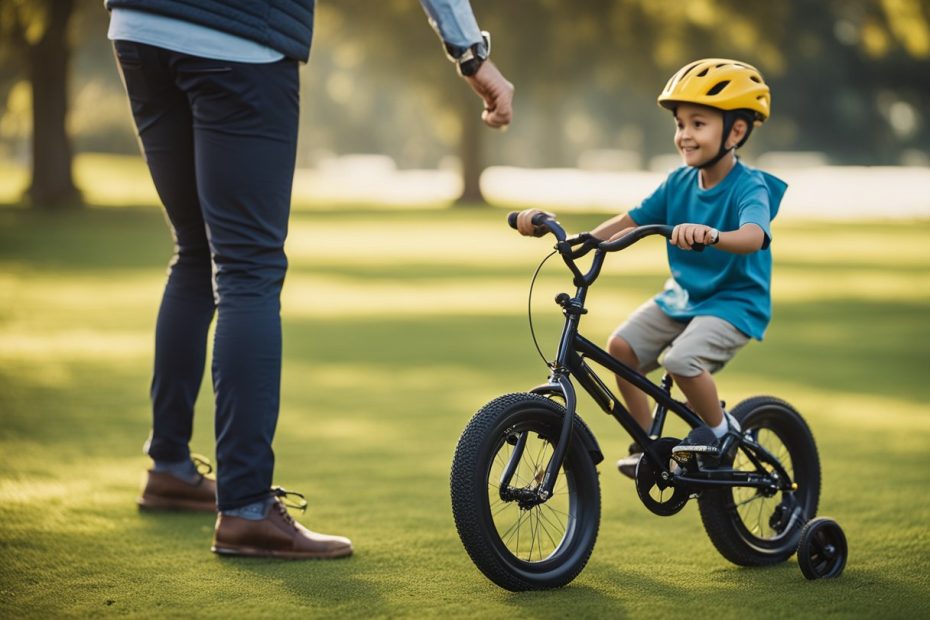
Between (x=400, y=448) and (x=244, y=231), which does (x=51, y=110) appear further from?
(x=244, y=231)

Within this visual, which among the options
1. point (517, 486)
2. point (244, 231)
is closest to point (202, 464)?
point (244, 231)

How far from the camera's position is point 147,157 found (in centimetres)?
432

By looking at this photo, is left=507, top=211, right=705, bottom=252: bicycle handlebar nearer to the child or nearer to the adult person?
the child

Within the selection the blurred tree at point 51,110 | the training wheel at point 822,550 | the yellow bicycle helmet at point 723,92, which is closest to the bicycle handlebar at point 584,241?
the yellow bicycle helmet at point 723,92

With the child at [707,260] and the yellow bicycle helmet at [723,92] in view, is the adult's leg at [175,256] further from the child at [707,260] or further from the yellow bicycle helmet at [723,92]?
the yellow bicycle helmet at [723,92]

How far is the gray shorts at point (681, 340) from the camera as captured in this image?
3.95m

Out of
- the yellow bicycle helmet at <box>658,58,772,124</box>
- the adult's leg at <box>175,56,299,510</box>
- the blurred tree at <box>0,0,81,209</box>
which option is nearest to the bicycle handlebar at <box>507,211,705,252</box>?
the yellow bicycle helmet at <box>658,58,772,124</box>

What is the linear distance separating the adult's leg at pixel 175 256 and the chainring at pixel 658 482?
164 centimetres

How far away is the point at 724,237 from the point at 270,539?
1.65 metres

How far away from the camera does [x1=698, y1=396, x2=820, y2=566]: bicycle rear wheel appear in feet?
13.3

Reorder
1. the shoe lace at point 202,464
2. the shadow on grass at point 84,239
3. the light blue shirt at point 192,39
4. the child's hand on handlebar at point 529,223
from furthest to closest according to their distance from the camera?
the shadow on grass at point 84,239 → the shoe lace at point 202,464 → the light blue shirt at point 192,39 → the child's hand on handlebar at point 529,223

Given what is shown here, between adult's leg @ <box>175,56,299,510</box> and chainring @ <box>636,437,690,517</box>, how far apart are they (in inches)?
45.2

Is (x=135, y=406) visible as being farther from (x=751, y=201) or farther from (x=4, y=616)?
(x=751, y=201)

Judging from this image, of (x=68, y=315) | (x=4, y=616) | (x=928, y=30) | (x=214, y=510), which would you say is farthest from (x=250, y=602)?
(x=928, y=30)
